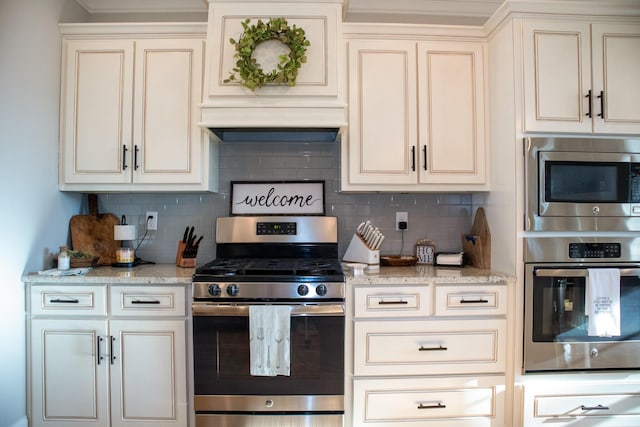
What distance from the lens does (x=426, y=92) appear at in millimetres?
2240

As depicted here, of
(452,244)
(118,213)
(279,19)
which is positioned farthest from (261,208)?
(452,244)

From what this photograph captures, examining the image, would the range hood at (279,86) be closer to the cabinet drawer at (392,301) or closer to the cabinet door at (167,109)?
the cabinet door at (167,109)

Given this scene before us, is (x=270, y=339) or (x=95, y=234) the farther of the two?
(x=95, y=234)

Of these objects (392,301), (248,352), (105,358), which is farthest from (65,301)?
(392,301)

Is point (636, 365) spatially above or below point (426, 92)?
below

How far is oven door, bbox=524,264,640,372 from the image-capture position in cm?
194

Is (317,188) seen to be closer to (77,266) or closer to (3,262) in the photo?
(77,266)

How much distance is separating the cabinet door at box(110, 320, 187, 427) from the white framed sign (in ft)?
2.90

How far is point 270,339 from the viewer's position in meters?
1.88

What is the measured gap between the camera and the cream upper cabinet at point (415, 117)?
7.29 feet

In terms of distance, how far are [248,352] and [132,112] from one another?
159 cm

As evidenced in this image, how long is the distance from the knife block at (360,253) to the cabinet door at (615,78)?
4.56ft

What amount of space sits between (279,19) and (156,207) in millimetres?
1484

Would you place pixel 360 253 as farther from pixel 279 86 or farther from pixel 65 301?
pixel 65 301
